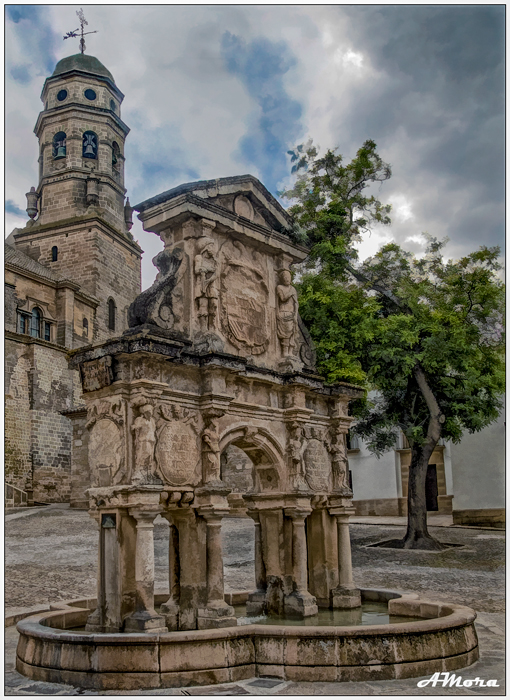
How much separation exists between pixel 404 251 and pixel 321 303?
205 inches

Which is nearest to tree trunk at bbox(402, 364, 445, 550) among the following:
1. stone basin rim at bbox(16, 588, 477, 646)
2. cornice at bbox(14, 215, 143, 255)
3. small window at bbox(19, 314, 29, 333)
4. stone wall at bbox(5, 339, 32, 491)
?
stone basin rim at bbox(16, 588, 477, 646)

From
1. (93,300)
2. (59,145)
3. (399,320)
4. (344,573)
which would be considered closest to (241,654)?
(344,573)

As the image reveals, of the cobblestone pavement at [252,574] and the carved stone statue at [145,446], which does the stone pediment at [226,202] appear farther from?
the cobblestone pavement at [252,574]

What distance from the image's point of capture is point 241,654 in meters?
7.57

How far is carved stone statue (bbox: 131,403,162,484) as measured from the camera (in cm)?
833

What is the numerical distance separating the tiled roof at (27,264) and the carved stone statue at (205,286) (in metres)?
26.4

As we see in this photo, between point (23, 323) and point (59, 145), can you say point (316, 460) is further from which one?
point (59, 145)

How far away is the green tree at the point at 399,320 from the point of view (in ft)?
59.6

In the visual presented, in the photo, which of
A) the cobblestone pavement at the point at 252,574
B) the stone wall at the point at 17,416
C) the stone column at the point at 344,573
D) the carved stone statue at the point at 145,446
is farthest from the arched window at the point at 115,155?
the carved stone statue at the point at 145,446

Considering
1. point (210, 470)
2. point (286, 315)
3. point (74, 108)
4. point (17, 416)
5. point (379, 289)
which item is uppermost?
point (74, 108)

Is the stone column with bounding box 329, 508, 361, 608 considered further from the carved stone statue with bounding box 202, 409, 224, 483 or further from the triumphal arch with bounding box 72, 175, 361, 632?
the carved stone statue with bounding box 202, 409, 224, 483

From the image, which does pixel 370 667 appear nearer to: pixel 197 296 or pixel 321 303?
pixel 197 296

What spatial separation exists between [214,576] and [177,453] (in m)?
1.64

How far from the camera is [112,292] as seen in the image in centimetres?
4019
